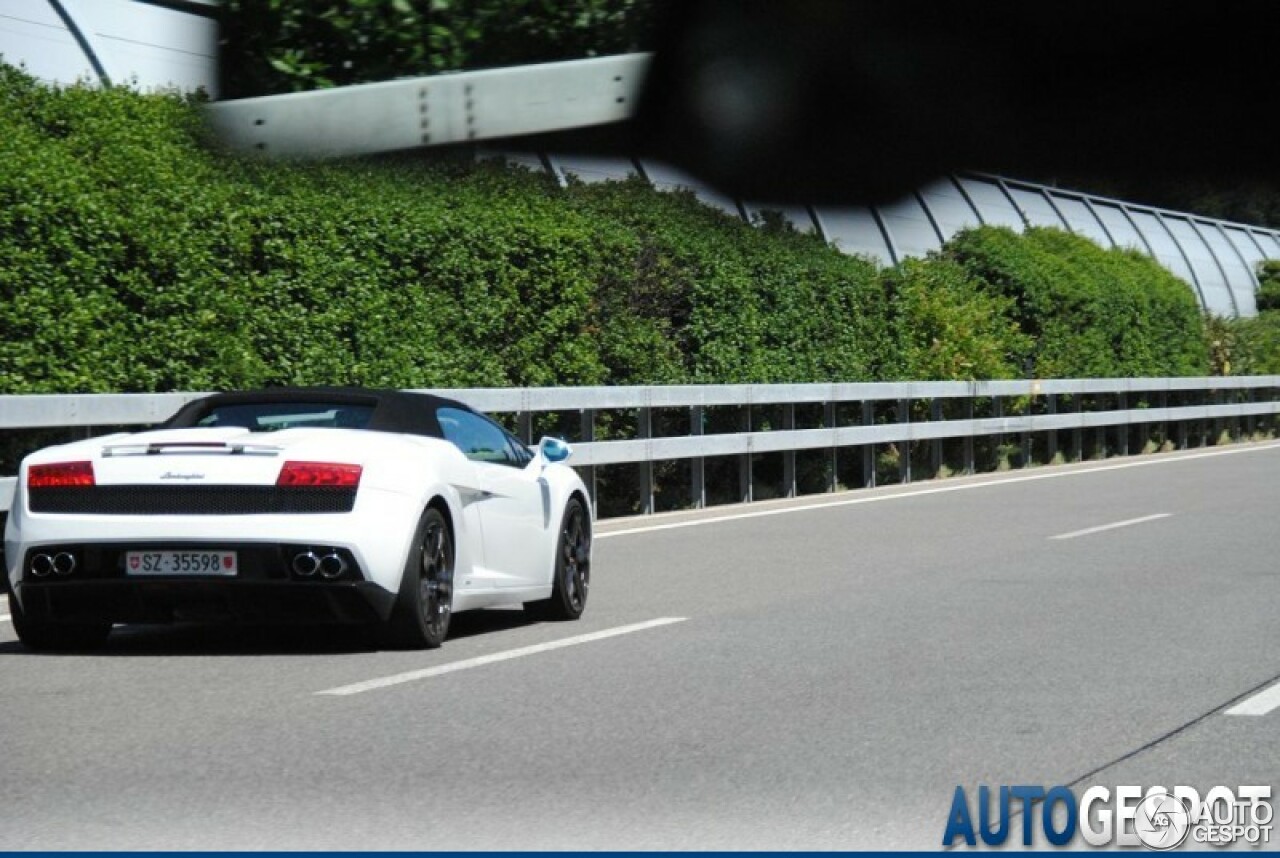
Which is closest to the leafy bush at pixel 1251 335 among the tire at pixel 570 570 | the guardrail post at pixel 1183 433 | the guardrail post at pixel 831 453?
the tire at pixel 570 570

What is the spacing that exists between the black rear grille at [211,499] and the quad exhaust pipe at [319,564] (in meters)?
0.19

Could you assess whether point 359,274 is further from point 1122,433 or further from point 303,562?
point 1122,433

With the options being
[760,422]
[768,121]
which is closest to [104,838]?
[768,121]

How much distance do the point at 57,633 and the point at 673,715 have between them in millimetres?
3282

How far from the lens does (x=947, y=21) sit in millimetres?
A: 2180

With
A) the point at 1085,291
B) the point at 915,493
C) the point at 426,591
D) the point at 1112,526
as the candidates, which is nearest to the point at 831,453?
the point at 915,493

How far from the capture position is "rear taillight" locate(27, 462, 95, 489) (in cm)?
934

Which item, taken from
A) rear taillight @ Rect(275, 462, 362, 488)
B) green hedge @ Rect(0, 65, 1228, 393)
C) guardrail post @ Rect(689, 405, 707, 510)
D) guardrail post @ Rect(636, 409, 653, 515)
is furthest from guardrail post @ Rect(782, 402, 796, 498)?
rear taillight @ Rect(275, 462, 362, 488)

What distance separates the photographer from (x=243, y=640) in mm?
10141

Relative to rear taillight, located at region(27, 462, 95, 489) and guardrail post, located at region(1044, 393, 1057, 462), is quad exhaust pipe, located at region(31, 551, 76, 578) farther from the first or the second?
guardrail post, located at region(1044, 393, 1057, 462)

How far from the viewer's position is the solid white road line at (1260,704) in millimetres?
7887

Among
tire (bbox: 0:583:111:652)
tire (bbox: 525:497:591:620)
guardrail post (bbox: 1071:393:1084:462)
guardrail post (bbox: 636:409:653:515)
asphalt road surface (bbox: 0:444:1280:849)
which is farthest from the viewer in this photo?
guardrail post (bbox: 1071:393:1084:462)

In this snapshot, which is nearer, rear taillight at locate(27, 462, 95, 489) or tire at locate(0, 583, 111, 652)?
rear taillight at locate(27, 462, 95, 489)

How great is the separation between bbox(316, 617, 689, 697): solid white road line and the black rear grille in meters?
0.82
